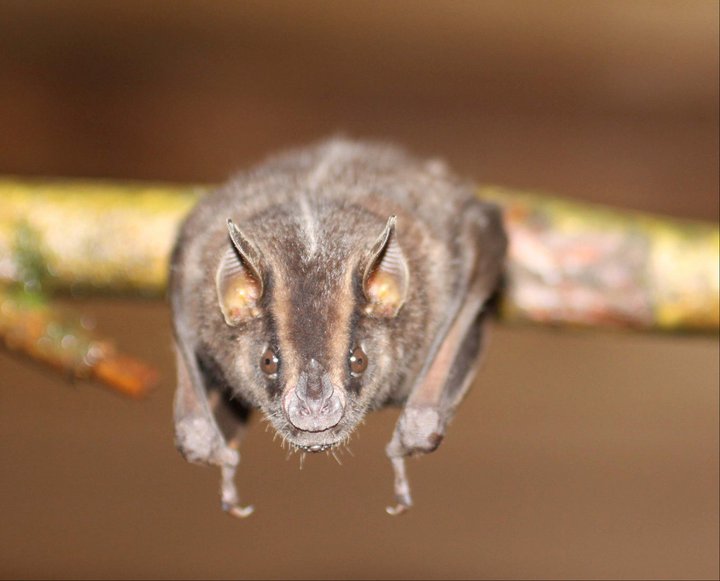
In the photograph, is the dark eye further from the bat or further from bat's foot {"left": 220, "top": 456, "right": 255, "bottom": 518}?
bat's foot {"left": 220, "top": 456, "right": 255, "bottom": 518}

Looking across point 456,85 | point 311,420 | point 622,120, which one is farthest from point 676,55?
point 311,420

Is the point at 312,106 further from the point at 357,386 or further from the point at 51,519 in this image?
the point at 357,386

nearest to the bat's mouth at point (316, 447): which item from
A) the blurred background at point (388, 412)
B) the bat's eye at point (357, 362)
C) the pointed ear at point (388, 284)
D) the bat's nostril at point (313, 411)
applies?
the bat's nostril at point (313, 411)

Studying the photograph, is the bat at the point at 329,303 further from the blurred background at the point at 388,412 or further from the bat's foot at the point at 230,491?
the blurred background at the point at 388,412

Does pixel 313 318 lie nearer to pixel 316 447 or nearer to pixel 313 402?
pixel 313 402

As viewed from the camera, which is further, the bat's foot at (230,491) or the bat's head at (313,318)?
the bat's foot at (230,491)

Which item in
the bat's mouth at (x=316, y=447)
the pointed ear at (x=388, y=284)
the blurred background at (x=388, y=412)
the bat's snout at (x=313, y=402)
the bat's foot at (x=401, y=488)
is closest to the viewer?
the bat's snout at (x=313, y=402)

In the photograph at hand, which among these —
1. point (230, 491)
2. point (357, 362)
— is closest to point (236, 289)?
point (357, 362)
